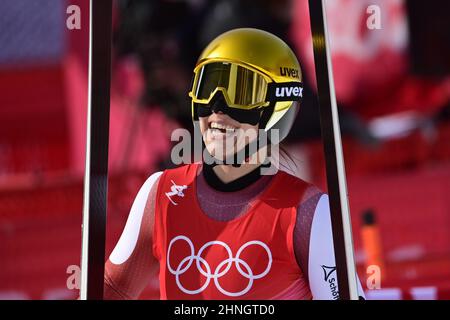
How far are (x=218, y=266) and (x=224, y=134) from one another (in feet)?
1.29

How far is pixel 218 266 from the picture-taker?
3.05m

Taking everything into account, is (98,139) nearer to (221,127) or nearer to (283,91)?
(221,127)

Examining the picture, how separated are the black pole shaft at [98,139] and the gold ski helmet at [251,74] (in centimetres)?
30

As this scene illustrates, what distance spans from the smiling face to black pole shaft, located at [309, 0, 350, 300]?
0.94ft

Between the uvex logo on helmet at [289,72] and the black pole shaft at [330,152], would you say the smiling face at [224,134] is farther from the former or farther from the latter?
the black pole shaft at [330,152]

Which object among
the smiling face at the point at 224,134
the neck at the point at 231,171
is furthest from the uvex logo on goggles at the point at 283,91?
the neck at the point at 231,171

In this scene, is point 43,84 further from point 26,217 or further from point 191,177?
point 191,177

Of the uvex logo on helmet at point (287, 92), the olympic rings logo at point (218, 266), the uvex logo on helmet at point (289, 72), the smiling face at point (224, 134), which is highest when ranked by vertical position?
the uvex logo on helmet at point (289, 72)

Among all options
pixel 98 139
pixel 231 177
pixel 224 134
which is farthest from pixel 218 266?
pixel 98 139

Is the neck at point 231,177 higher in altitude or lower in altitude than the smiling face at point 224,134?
lower

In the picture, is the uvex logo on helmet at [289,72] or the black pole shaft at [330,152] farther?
the uvex logo on helmet at [289,72]

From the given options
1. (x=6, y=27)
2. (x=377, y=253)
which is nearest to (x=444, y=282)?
(x=377, y=253)

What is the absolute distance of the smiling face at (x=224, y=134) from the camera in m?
3.09
